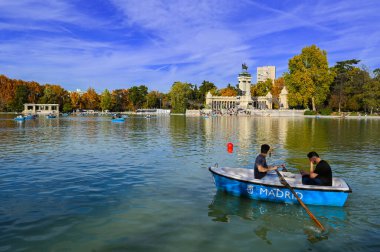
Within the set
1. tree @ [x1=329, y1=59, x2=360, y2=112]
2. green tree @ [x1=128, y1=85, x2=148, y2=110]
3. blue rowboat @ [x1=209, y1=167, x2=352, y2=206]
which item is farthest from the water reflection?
green tree @ [x1=128, y1=85, x2=148, y2=110]

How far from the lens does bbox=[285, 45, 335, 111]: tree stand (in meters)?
95.8

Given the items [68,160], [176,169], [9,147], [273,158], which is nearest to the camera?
[176,169]

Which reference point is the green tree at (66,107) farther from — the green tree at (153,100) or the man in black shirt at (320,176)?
the man in black shirt at (320,176)

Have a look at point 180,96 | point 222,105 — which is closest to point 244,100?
point 222,105

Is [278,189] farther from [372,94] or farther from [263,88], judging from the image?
[263,88]

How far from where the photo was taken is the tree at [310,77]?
9581cm

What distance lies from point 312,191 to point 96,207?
7.01m

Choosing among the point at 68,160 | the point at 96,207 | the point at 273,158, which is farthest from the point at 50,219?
the point at 273,158

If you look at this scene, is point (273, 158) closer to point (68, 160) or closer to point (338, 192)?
point (338, 192)

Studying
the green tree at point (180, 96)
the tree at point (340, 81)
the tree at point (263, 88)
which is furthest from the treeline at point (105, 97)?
the tree at point (340, 81)

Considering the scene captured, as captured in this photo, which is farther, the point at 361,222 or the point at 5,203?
the point at 5,203

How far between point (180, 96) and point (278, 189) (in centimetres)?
13437

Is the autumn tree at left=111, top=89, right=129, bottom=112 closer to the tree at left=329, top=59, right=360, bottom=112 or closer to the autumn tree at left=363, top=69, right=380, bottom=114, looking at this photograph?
the tree at left=329, top=59, right=360, bottom=112

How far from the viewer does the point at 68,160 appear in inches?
790
